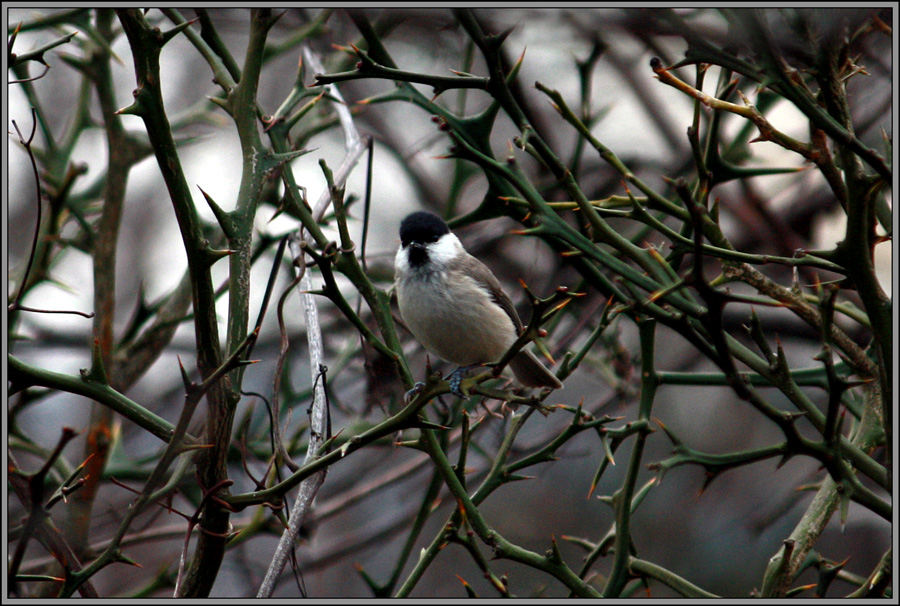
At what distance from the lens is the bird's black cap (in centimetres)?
323

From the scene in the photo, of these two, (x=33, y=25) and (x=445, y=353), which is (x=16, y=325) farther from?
(x=445, y=353)

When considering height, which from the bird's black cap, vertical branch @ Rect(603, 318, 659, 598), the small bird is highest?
the bird's black cap

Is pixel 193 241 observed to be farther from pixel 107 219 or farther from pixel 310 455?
pixel 107 219

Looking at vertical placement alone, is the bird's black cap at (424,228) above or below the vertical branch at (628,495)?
above

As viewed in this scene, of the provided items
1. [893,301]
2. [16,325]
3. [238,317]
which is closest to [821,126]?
[893,301]

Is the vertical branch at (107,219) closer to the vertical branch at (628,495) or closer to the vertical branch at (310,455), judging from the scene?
the vertical branch at (310,455)

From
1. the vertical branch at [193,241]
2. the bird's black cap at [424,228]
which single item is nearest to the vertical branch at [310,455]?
the vertical branch at [193,241]

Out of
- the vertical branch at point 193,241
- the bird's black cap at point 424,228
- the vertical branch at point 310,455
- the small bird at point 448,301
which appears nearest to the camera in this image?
the vertical branch at point 193,241

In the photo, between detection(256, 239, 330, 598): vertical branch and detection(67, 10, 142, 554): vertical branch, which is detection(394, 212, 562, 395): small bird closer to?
detection(256, 239, 330, 598): vertical branch

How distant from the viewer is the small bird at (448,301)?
3.13 meters

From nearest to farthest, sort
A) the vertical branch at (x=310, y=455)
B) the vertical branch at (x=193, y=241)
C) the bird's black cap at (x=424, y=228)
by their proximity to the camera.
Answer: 1. the vertical branch at (x=193, y=241)
2. the vertical branch at (x=310, y=455)
3. the bird's black cap at (x=424, y=228)

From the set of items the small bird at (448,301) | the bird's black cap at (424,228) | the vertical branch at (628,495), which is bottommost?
the vertical branch at (628,495)

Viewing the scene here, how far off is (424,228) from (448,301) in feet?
1.17

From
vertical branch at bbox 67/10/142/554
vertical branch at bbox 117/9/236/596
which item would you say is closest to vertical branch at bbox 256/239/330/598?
vertical branch at bbox 117/9/236/596
